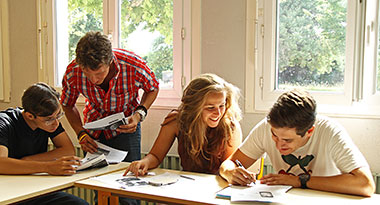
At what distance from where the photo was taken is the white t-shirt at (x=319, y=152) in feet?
6.07

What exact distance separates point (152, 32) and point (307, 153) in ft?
5.73

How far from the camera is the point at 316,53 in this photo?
2719 mm

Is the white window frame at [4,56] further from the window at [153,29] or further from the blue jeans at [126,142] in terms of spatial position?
the blue jeans at [126,142]

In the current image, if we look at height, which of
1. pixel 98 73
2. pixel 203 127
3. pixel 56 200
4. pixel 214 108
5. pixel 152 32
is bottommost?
pixel 56 200

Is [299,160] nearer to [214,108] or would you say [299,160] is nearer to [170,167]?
[214,108]

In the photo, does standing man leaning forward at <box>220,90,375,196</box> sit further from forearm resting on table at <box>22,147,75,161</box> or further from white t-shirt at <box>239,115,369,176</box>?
forearm resting on table at <box>22,147,75,161</box>

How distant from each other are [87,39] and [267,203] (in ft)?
4.40

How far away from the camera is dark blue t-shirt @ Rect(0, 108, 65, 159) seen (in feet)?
7.61

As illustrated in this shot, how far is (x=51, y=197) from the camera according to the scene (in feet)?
7.81

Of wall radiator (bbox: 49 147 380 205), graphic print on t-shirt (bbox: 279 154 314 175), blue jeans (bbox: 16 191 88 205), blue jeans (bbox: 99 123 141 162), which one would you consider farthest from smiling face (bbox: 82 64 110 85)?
graphic print on t-shirt (bbox: 279 154 314 175)

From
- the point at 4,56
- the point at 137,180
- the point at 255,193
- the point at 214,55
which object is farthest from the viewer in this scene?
the point at 4,56

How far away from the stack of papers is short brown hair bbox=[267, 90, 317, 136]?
0.27 metres

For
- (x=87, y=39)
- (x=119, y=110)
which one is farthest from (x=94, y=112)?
(x=87, y=39)

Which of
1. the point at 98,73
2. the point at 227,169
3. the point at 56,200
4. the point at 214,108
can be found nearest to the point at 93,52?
the point at 98,73
